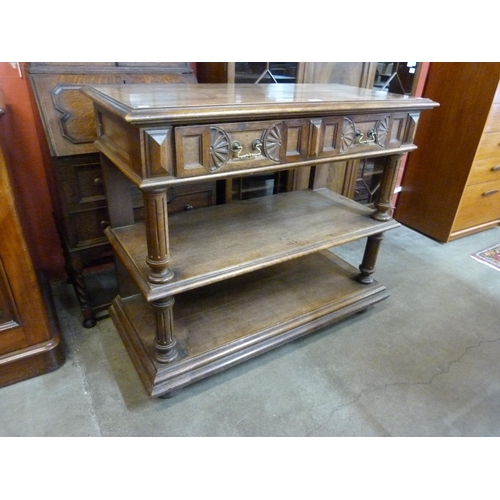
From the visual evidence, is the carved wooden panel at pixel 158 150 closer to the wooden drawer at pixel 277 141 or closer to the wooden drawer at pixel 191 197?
the wooden drawer at pixel 277 141

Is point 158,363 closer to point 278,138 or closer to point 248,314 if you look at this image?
point 248,314

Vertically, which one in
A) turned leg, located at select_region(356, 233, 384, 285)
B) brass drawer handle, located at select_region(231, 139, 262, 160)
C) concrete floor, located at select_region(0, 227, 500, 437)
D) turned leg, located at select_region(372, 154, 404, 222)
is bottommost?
concrete floor, located at select_region(0, 227, 500, 437)

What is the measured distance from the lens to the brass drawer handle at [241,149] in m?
1.15

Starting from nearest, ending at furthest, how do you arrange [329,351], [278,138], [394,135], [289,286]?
[278,138] → [394,135] → [329,351] → [289,286]

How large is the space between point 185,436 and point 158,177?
33.9 inches

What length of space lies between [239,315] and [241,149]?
74 cm

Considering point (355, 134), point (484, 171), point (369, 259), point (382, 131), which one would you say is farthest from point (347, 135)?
point (484, 171)

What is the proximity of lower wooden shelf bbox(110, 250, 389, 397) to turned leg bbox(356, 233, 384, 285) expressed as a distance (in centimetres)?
3

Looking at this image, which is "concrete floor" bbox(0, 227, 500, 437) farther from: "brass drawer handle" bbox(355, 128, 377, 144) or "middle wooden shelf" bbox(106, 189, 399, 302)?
"brass drawer handle" bbox(355, 128, 377, 144)

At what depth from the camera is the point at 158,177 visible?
1053mm

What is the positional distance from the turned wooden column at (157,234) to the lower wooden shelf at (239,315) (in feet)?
1.20

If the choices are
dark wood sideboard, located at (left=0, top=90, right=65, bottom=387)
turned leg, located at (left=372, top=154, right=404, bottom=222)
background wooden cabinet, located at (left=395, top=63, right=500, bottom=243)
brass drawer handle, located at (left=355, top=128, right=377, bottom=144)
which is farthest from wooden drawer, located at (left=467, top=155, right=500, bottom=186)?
dark wood sideboard, located at (left=0, top=90, right=65, bottom=387)

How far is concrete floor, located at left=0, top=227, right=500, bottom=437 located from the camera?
134 cm
